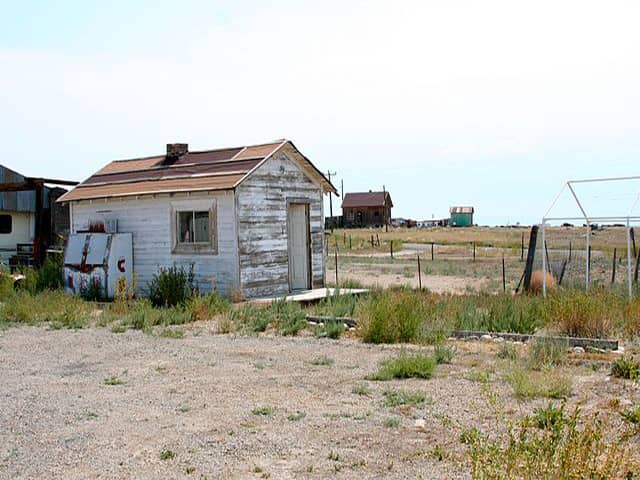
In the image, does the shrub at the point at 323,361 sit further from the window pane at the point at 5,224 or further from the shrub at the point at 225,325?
the window pane at the point at 5,224

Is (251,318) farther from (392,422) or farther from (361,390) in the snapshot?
(392,422)

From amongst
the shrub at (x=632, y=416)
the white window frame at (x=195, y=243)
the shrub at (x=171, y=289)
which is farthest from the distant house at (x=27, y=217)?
the shrub at (x=632, y=416)

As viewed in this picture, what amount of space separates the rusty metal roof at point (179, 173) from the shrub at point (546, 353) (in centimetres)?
900

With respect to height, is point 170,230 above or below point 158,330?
above

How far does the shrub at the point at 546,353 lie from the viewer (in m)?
9.09

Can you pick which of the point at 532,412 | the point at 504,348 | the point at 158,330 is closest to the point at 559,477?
the point at 532,412

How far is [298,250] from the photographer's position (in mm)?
19438

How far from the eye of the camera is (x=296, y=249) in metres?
19.4

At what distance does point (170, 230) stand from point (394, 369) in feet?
35.8

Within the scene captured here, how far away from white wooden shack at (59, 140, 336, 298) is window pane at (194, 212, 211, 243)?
0.02m

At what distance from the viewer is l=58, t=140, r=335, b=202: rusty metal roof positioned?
59.0 ft

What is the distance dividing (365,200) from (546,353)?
8173 centimetres

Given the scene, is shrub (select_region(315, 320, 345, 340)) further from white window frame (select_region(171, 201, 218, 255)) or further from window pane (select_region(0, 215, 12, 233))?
window pane (select_region(0, 215, 12, 233))

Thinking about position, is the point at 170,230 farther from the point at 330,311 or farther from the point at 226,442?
the point at 226,442
